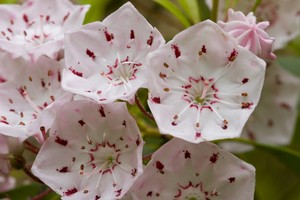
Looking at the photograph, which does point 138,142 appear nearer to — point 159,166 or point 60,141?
point 159,166

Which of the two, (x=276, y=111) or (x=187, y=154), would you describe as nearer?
(x=187, y=154)

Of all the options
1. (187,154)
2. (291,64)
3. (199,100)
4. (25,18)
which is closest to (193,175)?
(187,154)

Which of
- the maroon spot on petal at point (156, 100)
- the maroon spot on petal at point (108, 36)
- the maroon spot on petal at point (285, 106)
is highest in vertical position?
the maroon spot on petal at point (108, 36)

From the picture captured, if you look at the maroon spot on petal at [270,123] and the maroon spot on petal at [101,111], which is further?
the maroon spot on petal at [270,123]

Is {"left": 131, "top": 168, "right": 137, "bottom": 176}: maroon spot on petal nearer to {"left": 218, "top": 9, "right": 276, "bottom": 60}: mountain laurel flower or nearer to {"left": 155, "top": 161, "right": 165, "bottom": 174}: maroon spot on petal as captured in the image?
{"left": 155, "top": 161, "right": 165, "bottom": 174}: maroon spot on petal

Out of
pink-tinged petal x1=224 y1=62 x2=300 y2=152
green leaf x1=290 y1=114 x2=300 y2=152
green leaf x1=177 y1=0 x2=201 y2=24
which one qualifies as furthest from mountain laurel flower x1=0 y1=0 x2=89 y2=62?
green leaf x1=290 y1=114 x2=300 y2=152

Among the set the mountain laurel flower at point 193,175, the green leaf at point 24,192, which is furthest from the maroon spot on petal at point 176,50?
the green leaf at point 24,192

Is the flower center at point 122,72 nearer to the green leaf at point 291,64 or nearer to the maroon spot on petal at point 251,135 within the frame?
the maroon spot on petal at point 251,135

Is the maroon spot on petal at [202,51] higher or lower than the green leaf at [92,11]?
higher
